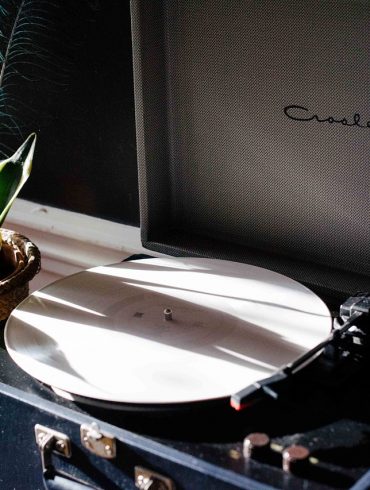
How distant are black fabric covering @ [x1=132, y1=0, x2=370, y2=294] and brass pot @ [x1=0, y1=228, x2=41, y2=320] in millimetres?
164

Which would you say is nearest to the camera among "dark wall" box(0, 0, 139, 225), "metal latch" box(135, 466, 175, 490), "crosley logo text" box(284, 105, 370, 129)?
"metal latch" box(135, 466, 175, 490)

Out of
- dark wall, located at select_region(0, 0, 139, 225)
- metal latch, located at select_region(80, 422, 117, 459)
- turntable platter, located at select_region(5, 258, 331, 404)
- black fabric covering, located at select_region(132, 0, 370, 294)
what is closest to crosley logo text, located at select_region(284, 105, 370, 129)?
black fabric covering, located at select_region(132, 0, 370, 294)

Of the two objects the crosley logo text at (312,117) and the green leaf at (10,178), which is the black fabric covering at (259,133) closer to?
the crosley logo text at (312,117)

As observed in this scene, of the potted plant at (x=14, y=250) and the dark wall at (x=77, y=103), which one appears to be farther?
the dark wall at (x=77, y=103)

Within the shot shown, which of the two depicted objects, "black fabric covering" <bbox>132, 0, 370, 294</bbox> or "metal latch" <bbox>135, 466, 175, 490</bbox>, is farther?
"black fabric covering" <bbox>132, 0, 370, 294</bbox>

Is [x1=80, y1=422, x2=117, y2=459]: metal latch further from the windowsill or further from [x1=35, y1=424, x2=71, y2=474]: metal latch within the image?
the windowsill

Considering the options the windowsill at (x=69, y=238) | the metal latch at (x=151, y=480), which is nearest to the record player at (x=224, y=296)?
the metal latch at (x=151, y=480)

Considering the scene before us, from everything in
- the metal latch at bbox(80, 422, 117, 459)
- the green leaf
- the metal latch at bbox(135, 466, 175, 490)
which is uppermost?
the green leaf

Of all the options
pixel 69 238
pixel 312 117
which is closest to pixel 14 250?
pixel 69 238

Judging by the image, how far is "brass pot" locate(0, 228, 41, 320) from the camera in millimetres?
1006

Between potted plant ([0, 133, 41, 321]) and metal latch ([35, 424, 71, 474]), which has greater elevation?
potted plant ([0, 133, 41, 321])

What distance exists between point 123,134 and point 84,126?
73mm

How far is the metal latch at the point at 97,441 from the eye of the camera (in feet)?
2.57

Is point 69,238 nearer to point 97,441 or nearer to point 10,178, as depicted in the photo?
point 10,178
